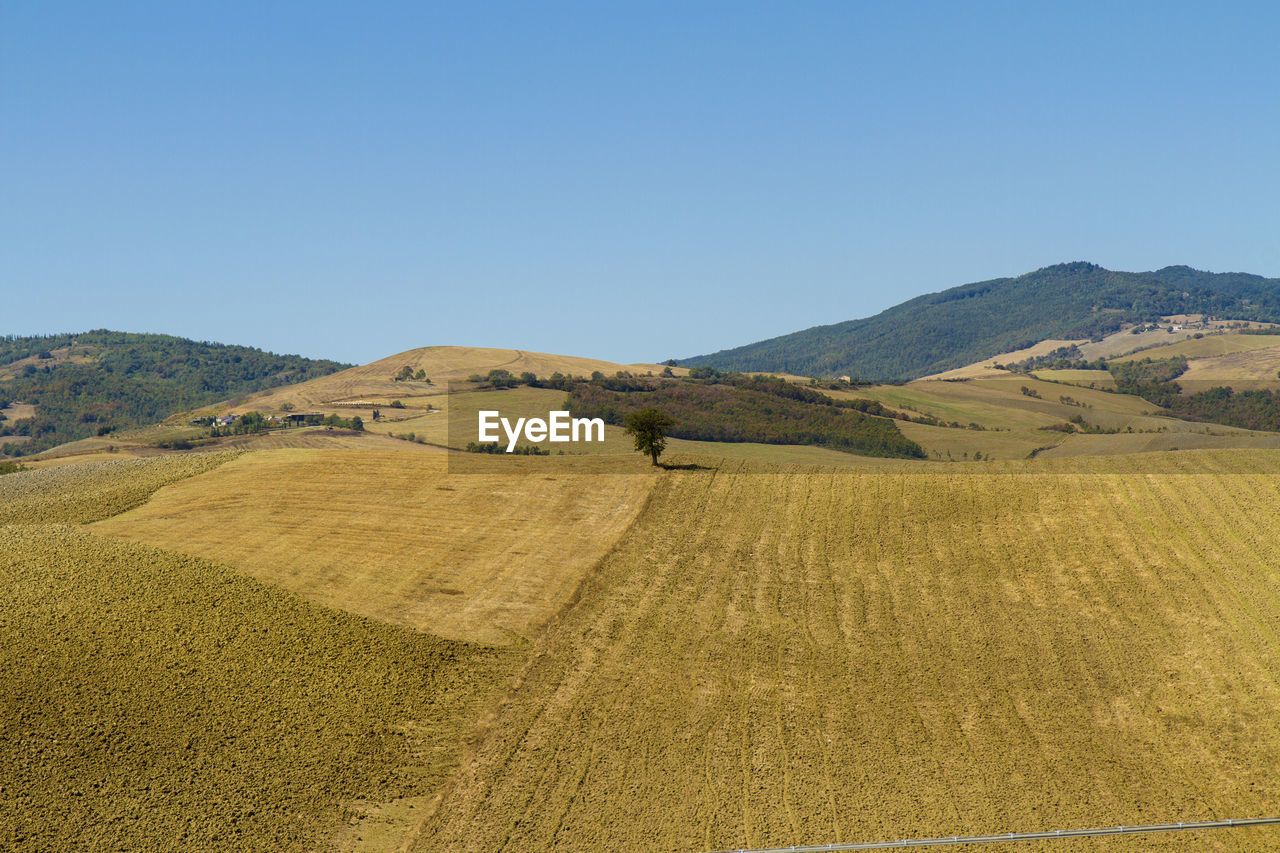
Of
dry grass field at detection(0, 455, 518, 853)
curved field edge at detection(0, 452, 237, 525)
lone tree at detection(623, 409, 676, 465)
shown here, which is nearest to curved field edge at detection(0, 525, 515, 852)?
dry grass field at detection(0, 455, 518, 853)

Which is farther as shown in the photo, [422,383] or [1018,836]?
[422,383]

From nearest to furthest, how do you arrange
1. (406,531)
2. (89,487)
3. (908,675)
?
(908,675) → (406,531) → (89,487)

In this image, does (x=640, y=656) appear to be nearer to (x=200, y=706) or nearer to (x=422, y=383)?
(x=200, y=706)

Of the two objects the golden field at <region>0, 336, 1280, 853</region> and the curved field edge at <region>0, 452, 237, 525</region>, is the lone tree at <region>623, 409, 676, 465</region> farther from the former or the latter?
the curved field edge at <region>0, 452, 237, 525</region>

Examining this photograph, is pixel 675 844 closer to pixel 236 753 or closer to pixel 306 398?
pixel 236 753

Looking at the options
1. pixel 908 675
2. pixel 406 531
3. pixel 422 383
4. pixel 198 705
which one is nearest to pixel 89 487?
pixel 406 531

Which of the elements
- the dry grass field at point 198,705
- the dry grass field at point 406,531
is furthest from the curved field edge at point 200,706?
the dry grass field at point 406,531

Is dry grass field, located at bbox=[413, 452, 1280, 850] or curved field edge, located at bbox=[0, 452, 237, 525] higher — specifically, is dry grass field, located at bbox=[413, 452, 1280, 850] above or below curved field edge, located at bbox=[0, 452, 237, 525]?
below
